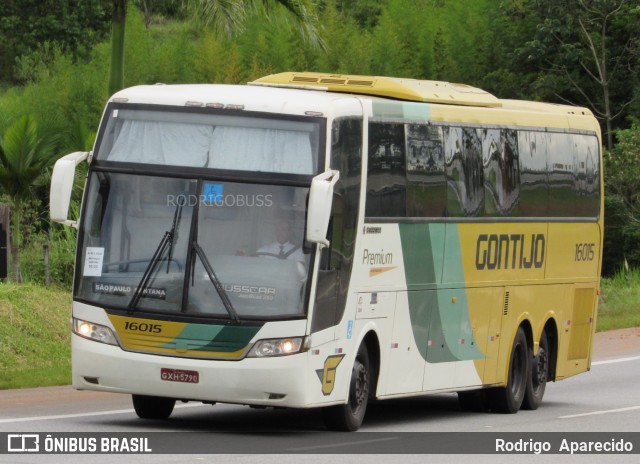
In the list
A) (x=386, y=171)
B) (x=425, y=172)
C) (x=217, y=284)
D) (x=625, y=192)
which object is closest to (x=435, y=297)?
(x=425, y=172)

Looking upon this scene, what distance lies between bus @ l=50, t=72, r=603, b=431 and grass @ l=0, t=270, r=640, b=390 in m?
4.03

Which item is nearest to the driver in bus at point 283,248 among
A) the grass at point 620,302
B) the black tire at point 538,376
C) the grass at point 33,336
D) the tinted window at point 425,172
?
the tinted window at point 425,172

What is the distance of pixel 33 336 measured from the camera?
67.3ft

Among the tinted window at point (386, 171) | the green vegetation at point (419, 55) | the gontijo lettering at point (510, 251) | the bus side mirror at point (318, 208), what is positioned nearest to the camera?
the bus side mirror at point (318, 208)

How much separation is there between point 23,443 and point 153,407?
285 cm

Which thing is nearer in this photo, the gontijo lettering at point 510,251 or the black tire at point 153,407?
the black tire at point 153,407

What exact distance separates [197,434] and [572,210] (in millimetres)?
7649

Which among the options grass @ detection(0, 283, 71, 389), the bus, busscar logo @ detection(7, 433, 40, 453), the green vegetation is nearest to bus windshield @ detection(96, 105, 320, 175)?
the bus

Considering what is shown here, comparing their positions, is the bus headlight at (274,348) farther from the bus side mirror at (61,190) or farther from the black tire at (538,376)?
the black tire at (538,376)

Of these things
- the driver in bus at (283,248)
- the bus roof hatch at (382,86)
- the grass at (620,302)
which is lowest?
the grass at (620,302)

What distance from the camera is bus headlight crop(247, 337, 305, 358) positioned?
518 inches

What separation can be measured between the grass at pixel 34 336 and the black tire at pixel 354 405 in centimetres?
500

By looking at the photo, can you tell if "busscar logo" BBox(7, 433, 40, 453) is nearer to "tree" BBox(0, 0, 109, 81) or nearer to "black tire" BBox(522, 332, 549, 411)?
"black tire" BBox(522, 332, 549, 411)

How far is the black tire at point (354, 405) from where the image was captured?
46.7 ft
